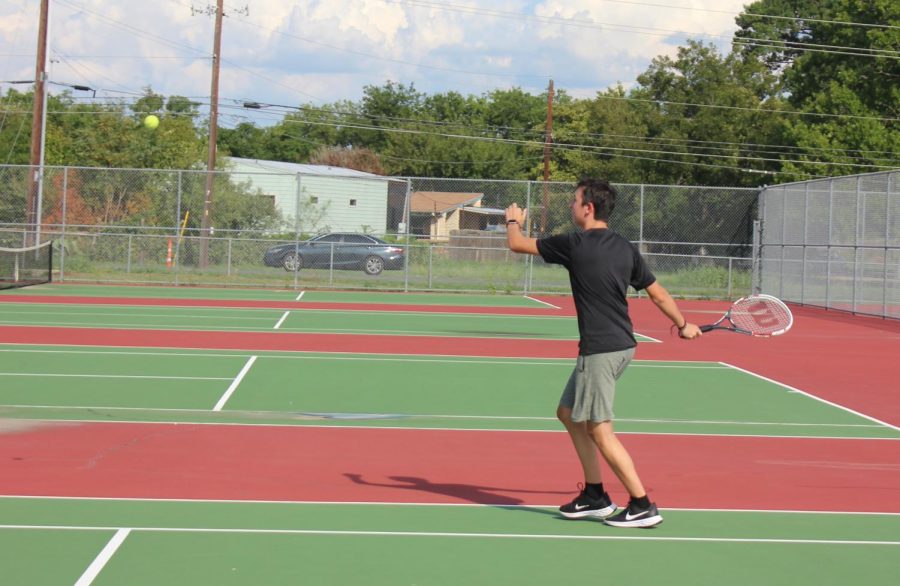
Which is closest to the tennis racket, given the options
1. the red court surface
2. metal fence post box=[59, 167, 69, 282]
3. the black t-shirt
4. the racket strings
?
the racket strings

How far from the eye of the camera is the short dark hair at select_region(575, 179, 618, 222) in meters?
6.98

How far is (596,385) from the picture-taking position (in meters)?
6.85

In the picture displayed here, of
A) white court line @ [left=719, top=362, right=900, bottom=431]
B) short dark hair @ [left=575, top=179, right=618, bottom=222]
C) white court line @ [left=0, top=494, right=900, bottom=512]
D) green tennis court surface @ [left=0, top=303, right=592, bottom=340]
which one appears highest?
short dark hair @ [left=575, top=179, right=618, bottom=222]

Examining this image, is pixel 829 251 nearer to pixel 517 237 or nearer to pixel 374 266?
pixel 374 266

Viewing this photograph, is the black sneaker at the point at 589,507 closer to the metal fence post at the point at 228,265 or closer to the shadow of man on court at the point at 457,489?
the shadow of man on court at the point at 457,489

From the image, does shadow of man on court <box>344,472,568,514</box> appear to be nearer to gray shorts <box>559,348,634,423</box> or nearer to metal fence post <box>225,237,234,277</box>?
gray shorts <box>559,348,634,423</box>

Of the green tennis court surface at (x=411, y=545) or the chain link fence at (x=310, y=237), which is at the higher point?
the chain link fence at (x=310, y=237)

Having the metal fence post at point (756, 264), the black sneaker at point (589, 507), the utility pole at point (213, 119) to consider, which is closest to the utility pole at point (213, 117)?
the utility pole at point (213, 119)

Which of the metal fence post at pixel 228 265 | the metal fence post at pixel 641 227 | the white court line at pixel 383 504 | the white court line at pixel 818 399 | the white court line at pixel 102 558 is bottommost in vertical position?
the white court line at pixel 102 558

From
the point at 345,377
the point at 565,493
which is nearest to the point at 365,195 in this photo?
the point at 345,377

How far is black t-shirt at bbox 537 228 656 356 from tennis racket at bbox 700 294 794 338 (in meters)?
1.53

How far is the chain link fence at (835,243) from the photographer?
25953 millimetres

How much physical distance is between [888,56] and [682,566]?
1787 inches

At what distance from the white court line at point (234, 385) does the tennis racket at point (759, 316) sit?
17.0ft
